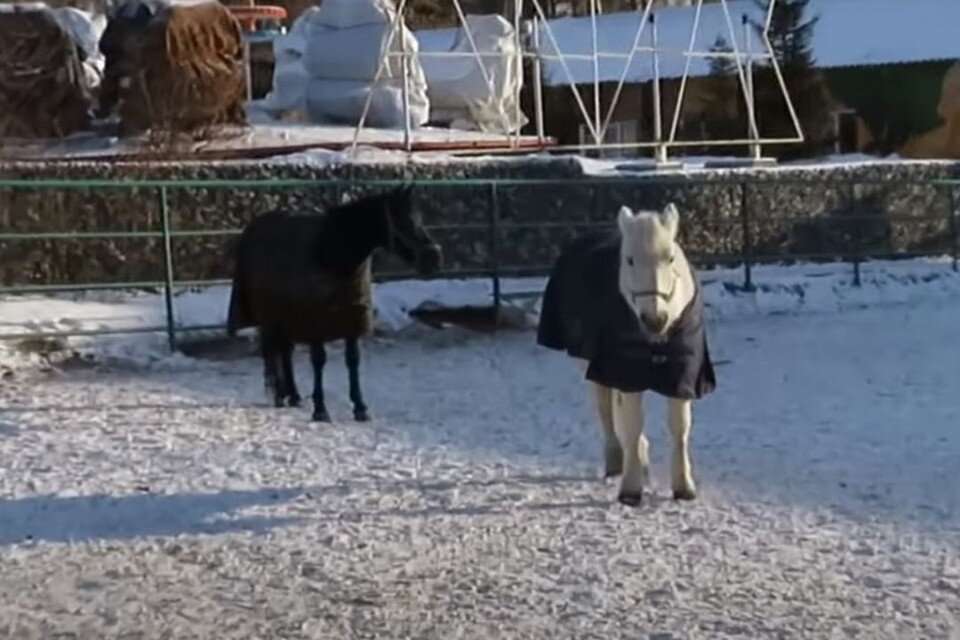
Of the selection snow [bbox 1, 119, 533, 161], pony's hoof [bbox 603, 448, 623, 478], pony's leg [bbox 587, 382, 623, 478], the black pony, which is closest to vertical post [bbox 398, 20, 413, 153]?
snow [bbox 1, 119, 533, 161]

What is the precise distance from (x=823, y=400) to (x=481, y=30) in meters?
14.3

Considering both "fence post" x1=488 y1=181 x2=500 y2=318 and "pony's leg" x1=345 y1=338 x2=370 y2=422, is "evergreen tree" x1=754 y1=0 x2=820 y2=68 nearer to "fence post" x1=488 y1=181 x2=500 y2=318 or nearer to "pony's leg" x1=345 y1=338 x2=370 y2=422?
"fence post" x1=488 y1=181 x2=500 y2=318

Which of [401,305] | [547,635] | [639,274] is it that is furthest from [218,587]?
[401,305]

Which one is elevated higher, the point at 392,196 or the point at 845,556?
the point at 392,196

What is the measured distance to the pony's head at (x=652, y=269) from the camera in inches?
287

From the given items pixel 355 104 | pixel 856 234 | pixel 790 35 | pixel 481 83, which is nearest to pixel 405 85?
pixel 355 104

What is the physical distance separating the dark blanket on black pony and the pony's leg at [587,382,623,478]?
0.49 metres

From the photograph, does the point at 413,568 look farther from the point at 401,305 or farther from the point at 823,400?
the point at 401,305

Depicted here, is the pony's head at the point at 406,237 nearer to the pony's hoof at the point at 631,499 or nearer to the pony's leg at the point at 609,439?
the pony's leg at the point at 609,439

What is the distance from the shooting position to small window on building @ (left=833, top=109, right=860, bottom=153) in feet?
117

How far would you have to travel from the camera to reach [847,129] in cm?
3616

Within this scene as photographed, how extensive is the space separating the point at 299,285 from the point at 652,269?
3.52 metres

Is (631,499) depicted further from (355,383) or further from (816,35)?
(816,35)

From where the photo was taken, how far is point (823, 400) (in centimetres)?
1105
